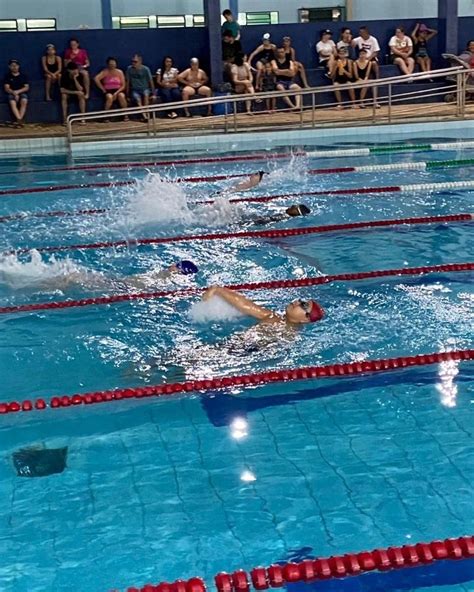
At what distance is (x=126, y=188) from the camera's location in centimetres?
885

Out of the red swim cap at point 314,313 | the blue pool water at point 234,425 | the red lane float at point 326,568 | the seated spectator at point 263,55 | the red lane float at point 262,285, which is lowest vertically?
the blue pool water at point 234,425

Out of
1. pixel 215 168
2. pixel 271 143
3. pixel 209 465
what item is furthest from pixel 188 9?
pixel 209 465

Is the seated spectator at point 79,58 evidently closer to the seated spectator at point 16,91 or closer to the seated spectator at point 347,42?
the seated spectator at point 16,91

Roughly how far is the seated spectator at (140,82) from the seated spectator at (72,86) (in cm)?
78

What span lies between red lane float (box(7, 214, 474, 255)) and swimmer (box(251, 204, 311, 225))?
6.7 inches

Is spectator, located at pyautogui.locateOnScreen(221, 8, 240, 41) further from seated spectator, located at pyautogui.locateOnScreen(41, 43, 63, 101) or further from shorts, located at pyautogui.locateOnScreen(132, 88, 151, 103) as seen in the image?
seated spectator, located at pyautogui.locateOnScreen(41, 43, 63, 101)

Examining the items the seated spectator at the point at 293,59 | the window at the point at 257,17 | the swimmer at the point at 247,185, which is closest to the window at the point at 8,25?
the window at the point at 257,17

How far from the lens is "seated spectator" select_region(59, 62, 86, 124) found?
13438 mm

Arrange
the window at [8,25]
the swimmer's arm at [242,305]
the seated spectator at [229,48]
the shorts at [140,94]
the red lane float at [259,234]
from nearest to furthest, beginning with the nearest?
the swimmer's arm at [242,305], the red lane float at [259,234], the shorts at [140,94], the seated spectator at [229,48], the window at [8,25]

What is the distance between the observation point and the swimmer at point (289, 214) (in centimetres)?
691

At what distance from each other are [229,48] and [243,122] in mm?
1887

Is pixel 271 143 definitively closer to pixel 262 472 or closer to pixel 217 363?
pixel 217 363

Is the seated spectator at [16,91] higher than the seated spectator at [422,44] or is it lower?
lower

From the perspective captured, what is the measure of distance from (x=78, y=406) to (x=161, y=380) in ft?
1.50
